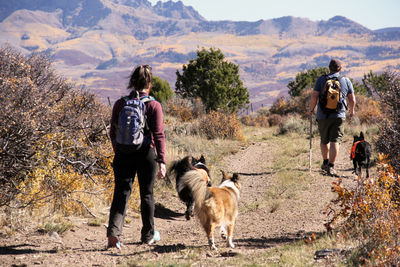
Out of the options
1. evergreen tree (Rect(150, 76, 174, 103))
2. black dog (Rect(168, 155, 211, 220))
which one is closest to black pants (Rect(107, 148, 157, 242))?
black dog (Rect(168, 155, 211, 220))

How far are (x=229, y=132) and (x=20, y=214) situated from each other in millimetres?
11338

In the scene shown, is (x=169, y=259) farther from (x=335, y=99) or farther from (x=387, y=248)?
(x=335, y=99)

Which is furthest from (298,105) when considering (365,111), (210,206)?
(210,206)

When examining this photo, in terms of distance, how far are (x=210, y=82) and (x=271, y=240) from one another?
19.9 metres

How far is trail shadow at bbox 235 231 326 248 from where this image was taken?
4.91 metres

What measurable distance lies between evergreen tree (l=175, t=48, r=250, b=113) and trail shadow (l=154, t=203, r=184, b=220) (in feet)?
53.7

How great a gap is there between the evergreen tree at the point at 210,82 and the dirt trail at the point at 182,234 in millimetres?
15501

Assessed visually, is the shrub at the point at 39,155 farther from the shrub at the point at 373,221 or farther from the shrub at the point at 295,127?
the shrub at the point at 295,127

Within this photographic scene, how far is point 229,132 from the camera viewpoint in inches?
619

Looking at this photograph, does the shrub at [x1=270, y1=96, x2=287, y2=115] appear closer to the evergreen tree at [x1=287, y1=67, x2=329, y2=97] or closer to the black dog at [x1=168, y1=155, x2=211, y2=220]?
the evergreen tree at [x1=287, y1=67, x2=329, y2=97]

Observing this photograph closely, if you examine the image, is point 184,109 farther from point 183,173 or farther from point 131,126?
point 131,126

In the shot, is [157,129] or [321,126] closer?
[157,129]

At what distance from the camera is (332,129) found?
766 cm

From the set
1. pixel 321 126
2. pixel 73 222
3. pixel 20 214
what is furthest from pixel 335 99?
pixel 20 214
